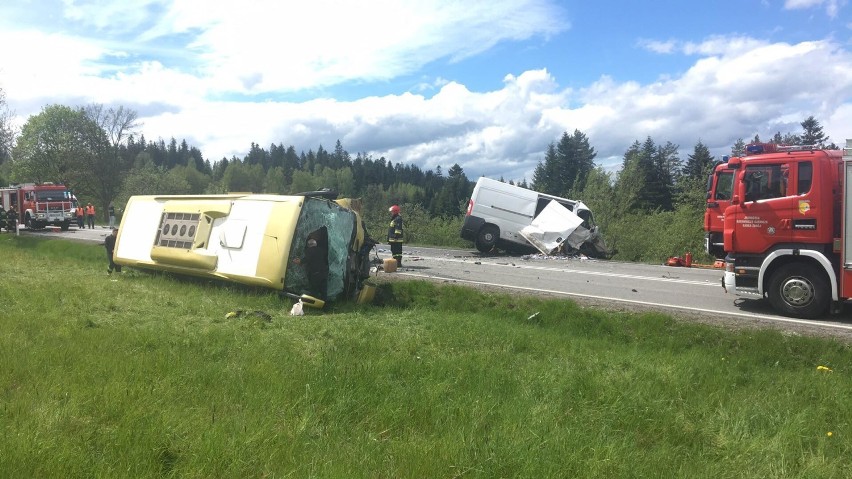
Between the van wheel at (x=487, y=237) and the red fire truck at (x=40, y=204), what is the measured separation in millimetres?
24683

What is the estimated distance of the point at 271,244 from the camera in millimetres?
9555

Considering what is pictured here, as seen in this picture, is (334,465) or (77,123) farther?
(77,123)

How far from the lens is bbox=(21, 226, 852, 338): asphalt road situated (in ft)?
28.8

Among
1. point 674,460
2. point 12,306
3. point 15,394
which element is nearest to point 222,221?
point 12,306

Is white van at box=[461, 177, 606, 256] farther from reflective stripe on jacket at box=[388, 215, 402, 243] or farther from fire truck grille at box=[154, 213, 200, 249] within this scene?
fire truck grille at box=[154, 213, 200, 249]

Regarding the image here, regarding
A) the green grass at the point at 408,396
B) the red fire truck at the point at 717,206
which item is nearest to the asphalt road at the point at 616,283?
the red fire truck at the point at 717,206

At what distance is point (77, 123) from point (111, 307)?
6249 cm

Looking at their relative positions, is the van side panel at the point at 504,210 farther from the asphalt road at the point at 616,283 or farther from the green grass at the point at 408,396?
the green grass at the point at 408,396

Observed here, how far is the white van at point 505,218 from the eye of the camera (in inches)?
800

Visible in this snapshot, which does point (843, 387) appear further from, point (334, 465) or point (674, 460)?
point (334, 465)

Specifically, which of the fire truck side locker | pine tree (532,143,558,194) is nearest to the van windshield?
the fire truck side locker

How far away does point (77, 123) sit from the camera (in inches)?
2379

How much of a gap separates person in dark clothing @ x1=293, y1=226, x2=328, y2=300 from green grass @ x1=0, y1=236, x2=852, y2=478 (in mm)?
1218

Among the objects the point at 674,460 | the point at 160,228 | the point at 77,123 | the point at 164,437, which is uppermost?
the point at 77,123
